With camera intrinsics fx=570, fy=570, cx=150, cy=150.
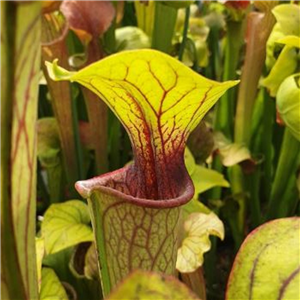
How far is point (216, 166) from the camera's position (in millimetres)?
1236

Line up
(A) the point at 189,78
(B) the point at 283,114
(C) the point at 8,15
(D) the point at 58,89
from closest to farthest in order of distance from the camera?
(C) the point at 8,15
(A) the point at 189,78
(B) the point at 283,114
(D) the point at 58,89

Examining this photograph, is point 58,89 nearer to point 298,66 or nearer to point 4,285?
point 298,66

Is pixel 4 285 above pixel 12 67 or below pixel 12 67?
below

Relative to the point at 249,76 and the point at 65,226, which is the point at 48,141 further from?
the point at 249,76

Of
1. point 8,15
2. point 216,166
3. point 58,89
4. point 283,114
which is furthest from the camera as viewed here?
→ point 216,166

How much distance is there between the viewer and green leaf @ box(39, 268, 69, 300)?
0.74 meters

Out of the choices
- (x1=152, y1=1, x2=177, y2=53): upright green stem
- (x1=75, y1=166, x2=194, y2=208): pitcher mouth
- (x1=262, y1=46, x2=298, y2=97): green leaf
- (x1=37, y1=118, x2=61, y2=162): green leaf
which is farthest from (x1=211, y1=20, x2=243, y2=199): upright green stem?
(x1=75, y1=166, x2=194, y2=208): pitcher mouth

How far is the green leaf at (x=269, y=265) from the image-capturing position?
410mm

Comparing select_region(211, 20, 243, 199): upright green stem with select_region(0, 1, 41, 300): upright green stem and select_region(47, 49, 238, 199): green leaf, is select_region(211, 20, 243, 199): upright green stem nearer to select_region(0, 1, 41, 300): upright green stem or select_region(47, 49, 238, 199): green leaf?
select_region(47, 49, 238, 199): green leaf

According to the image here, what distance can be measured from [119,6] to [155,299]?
0.90 meters

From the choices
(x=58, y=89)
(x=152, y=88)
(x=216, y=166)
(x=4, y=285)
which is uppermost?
(x=152, y=88)

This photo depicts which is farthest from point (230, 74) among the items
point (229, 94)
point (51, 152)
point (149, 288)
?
point (149, 288)

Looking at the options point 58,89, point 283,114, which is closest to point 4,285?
point 283,114

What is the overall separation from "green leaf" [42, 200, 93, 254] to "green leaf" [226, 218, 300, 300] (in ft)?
1.63
